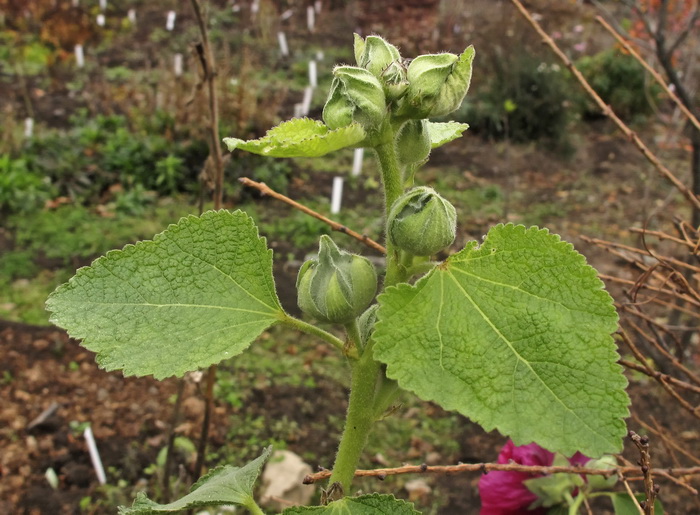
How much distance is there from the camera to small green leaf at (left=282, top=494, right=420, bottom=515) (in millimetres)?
730

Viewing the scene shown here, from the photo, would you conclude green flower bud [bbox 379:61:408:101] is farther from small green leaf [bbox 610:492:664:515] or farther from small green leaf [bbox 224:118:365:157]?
small green leaf [bbox 610:492:664:515]

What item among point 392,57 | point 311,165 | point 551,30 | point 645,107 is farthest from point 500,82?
point 392,57

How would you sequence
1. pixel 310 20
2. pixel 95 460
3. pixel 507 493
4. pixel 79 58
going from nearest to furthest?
1. pixel 507 493
2. pixel 95 460
3. pixel 79 58
4. pixel 310 20

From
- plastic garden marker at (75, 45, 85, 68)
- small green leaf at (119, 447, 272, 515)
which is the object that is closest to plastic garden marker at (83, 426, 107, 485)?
small green leaf at (119, 447, 272, 515)

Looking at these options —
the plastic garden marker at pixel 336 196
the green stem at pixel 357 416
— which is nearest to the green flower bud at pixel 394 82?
the green stem at pixel 357 416

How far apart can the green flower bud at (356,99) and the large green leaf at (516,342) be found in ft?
0.52

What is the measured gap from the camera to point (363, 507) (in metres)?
0.74

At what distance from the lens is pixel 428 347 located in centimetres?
64

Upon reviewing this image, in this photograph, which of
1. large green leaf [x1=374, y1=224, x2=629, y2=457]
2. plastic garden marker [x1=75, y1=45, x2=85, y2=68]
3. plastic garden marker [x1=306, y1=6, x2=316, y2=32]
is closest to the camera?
large green leaf [x1=374, y1=224, x2=629, y2=457]

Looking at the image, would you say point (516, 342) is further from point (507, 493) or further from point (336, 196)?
point (336, 196)

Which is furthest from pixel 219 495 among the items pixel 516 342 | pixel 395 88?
pixel 395 88

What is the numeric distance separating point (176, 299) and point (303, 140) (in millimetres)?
255

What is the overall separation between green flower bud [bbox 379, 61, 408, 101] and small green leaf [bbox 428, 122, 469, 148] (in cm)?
16

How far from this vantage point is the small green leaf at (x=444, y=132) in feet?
2.83
